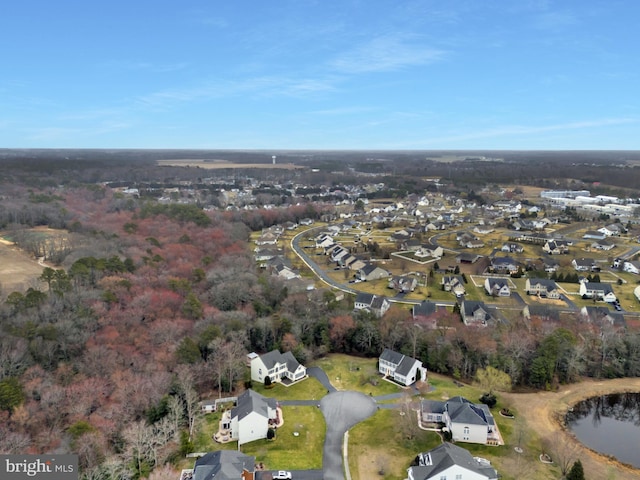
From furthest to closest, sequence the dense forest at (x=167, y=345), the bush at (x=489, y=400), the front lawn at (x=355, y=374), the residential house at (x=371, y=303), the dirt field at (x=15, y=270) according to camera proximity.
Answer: the residential house at (x=371, y=303), the dirt field at (x=15, y=270), the front lawn at (x=355, y=374), the bush at (x=489, y=400), the dense forest at (x=167, y=345)

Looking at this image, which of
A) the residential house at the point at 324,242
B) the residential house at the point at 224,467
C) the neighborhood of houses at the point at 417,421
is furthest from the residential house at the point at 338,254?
the residential house at the point at 224,467

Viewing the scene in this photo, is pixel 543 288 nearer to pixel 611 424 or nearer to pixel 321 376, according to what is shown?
pixel 611 424

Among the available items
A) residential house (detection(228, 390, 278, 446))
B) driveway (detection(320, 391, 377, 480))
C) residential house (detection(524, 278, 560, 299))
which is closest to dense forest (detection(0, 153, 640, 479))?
residential house (detection(228, 390, 278, 446))

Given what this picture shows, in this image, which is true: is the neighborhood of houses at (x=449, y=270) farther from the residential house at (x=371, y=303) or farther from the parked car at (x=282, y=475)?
the parked car at (x=282, y=475)

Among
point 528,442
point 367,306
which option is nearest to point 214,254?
point 367,306

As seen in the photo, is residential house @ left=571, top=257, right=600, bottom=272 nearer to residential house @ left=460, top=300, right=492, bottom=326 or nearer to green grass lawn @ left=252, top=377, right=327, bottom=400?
residential house @ left=460, top=300, right=492, bottom=326

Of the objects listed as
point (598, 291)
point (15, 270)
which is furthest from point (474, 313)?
point (15, 270)

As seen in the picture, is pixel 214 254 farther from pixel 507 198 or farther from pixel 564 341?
pixel 507 198
